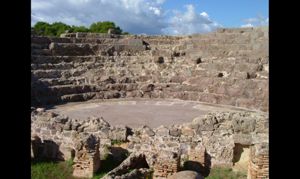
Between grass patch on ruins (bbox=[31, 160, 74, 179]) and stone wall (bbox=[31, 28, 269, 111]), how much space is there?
9.37 m

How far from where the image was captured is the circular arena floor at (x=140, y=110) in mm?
15000

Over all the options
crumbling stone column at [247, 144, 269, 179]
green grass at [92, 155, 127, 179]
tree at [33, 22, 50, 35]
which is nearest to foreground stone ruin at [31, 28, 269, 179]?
crumbling stone column at [247, 144, 269, 179]

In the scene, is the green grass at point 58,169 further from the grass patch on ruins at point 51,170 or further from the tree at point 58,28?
the tree at point 58,28

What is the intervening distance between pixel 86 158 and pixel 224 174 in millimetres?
3078

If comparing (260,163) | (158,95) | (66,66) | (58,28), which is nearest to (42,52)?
(66,66)

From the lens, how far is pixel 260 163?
7.23 m

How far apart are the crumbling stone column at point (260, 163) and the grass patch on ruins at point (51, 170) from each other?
3.92 meters

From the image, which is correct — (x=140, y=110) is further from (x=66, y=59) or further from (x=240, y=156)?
(x=240, y=156)
